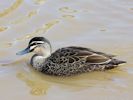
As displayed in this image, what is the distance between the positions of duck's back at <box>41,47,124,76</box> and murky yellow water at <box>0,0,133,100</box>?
0.34 feet

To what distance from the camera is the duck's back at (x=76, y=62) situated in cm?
786

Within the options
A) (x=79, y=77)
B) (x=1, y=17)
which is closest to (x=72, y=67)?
(x=79, y=77)

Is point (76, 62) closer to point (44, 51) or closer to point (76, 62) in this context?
point (76, 62)

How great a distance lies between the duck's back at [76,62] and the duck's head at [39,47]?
269mm

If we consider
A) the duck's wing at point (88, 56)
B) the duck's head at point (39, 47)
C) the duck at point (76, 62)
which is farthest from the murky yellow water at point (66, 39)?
the duck's head at point (39, 47)

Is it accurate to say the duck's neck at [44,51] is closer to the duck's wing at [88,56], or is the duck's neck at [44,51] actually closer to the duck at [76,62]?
the duck at [76,62]

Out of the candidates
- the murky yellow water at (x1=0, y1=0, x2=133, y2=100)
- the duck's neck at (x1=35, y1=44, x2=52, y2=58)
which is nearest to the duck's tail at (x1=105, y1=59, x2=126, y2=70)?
the murky yellow water at (x1=0, y1=0, x2=133, y2=100)

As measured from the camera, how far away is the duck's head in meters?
8.03

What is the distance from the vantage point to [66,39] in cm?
920

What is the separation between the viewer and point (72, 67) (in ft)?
25.9

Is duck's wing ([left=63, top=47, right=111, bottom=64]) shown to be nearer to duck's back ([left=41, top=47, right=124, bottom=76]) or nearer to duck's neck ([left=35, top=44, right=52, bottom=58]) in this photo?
duck's back ([left=41, top=47, right=124, bottom=76])

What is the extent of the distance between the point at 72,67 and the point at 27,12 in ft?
8.93

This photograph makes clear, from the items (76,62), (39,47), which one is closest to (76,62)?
(76,62)

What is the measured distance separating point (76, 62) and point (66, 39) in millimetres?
1385
